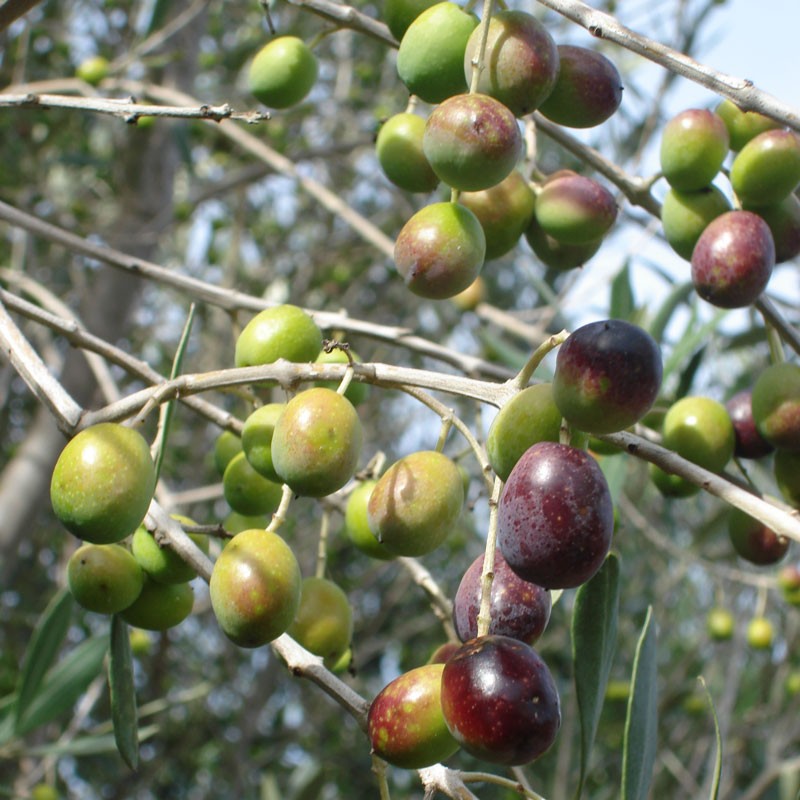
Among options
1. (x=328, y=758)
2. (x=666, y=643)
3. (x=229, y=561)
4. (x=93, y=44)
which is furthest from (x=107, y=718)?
(x=229, y=561)

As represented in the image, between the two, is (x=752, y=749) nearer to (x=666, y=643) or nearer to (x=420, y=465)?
(x=666, y=643)

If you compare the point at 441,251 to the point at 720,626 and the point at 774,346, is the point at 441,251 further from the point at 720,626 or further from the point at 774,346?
the point at 720,626

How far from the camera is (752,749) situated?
3959 mm

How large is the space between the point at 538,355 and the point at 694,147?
55 centimetres

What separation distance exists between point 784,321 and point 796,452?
18 centimetres

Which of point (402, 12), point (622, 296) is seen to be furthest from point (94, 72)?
point (402, 12)

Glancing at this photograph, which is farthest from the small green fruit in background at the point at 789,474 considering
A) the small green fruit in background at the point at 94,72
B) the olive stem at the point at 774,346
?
the small green fruit in background at the point at 94,72

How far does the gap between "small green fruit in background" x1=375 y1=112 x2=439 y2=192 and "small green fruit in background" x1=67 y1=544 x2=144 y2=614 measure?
0.57 m

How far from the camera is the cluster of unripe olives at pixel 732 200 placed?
3.73ft

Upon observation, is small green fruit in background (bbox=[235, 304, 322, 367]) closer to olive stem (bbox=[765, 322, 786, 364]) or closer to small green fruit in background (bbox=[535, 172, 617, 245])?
small green fruit in background (bbox=[535, 172, 617, 245])

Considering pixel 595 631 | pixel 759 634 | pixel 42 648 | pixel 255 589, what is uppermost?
pixel 255 589

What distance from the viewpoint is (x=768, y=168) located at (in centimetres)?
117

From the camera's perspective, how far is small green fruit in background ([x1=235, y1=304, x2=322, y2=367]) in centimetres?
106

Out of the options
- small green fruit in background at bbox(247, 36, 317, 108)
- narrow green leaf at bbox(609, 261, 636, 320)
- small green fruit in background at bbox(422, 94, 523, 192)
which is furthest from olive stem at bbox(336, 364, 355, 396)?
narrow green leaf at bbox(609, 261, 636, 320)
